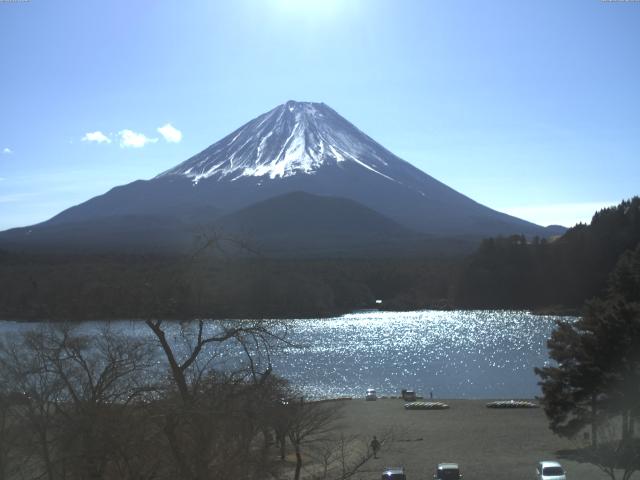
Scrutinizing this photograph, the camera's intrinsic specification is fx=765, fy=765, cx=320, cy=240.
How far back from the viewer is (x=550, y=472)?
35.6 feet

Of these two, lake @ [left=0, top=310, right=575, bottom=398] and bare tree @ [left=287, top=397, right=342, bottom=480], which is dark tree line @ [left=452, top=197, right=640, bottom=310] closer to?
→ lake @ [left=0, top=310, right=575, bottom=398]

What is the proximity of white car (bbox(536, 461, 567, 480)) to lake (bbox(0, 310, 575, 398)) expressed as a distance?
235 inches

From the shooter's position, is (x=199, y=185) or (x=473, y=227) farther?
(x=199, y=185)

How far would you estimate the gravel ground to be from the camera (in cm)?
1241

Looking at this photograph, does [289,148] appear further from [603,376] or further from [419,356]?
[603,376]

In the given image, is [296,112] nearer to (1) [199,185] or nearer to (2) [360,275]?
(1) [199,185]

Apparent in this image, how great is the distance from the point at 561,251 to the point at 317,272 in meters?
17.5

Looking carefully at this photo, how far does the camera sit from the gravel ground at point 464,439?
12.4 meters

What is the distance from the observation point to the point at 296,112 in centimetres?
12256

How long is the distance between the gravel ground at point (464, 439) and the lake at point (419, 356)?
272 cm

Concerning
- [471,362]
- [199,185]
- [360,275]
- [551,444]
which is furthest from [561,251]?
[199,185]

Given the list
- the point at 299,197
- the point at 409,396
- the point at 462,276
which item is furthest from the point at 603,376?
the point at 299,197

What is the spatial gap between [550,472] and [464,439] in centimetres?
494

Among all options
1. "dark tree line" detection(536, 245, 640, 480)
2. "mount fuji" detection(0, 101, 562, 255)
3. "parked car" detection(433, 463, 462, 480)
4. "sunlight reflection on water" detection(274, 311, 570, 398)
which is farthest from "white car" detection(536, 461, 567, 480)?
"mount fuji" detection(0, 101, 562, 255)
